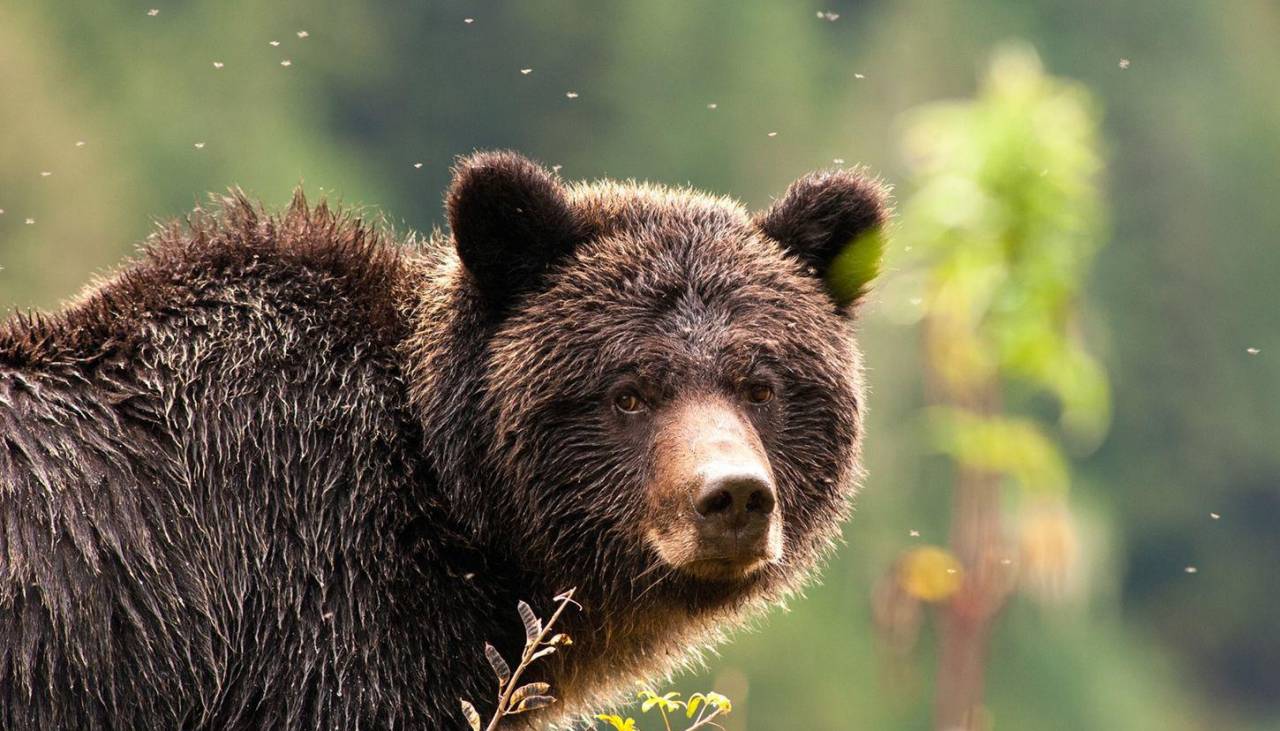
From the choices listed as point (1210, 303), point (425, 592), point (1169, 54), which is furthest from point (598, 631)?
point (1169, 54)

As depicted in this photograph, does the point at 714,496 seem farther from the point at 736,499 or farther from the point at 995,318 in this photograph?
the point at 995,318

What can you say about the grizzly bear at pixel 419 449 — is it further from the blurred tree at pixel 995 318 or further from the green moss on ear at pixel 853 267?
the blurred tree at pixel 995 318

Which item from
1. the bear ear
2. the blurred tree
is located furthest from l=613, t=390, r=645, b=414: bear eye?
the blurred tree

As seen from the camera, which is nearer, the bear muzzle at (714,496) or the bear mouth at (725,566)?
the bear muzzle at (714,496)

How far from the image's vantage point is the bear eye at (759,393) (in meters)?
6.51

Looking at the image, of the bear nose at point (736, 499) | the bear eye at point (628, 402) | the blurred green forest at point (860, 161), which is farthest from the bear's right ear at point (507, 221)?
the blurred green forest at point (860, 161)

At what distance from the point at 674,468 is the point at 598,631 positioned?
917 mm

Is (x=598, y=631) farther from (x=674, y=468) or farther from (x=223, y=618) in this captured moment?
(x=223, y=618)

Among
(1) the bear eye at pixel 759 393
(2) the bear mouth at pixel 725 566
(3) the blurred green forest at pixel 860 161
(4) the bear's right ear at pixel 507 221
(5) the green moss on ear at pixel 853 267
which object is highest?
(3) the blurred green forest at pixel 860 161

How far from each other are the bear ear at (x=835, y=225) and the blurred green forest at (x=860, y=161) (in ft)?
110

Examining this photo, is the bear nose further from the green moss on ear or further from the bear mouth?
the green moss on ear

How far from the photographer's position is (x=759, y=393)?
654cm

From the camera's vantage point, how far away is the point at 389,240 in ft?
23.2

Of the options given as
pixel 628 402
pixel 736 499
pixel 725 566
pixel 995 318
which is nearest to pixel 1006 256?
pixel 995 318
